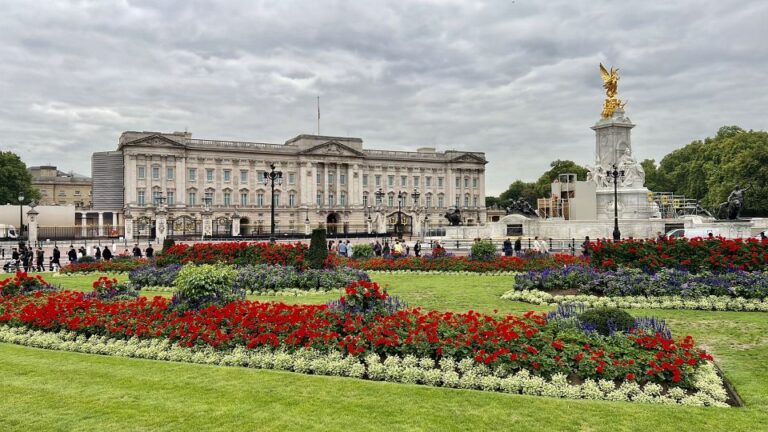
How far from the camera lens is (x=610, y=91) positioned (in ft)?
148

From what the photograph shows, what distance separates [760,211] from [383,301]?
67652 millimetres

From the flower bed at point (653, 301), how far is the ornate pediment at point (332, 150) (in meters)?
78.9

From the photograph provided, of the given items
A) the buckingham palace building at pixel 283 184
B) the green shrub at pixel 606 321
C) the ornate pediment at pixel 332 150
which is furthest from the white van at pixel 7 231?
the green shrub at pixel 606 321

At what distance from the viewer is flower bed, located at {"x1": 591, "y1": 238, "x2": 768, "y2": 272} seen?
15.2 meters

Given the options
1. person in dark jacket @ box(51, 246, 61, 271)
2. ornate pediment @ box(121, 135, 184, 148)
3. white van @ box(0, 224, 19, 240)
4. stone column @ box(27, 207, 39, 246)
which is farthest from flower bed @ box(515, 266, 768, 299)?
ornate pediment @ box(121, 135, 184, 148)

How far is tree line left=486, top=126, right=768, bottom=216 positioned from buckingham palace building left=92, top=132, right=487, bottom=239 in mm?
19121

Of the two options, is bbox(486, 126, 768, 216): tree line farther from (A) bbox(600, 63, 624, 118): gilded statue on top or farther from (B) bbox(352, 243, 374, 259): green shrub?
(B) bbox(352, 243, 374, 259): green shrub

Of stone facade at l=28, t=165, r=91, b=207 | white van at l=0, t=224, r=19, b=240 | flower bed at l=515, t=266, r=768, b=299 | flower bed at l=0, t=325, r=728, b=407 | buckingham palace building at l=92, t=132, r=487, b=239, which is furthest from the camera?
stone facade at l=28, t=165, r=91, b=207

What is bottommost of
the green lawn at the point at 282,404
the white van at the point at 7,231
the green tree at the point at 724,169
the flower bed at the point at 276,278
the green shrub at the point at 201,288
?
the green lawn at the point at 282,404

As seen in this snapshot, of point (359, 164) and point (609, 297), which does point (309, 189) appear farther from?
point (609, 297)

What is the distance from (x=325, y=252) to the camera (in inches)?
789

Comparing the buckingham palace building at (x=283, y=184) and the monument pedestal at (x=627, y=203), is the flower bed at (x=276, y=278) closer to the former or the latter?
the monument pedestal at (x=627, y=203)

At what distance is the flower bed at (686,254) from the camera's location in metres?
15.2

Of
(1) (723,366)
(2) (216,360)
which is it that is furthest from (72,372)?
(1) (723,366)
